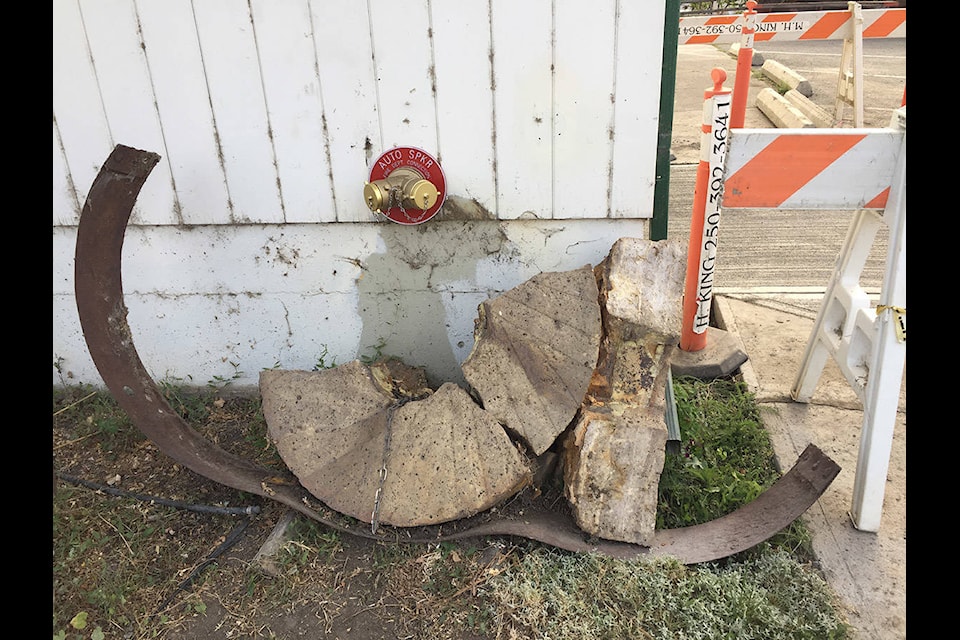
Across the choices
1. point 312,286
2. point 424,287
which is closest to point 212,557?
point 312,286

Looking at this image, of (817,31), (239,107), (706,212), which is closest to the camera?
(239,107)

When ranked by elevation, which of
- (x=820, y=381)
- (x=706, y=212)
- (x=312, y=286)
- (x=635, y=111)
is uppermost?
(x=635, y=111)

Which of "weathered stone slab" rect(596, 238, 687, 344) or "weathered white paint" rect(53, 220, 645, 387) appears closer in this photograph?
"weathered stone slab" rect(596, 238, 687, 344)

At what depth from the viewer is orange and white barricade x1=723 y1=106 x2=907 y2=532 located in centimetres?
245

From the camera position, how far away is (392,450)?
8.01 feet

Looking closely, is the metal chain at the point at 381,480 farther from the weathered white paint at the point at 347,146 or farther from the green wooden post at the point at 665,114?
the green wooden post at the point at 665,114

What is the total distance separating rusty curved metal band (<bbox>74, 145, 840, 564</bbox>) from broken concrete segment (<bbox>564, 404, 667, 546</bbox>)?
0.08 m

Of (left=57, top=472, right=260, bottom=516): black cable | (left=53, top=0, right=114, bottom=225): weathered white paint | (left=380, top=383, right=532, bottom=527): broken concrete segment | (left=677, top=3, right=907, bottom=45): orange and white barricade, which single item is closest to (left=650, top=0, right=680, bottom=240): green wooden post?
(left=380, top=383, right=532, bottom=527): broken concrete segment

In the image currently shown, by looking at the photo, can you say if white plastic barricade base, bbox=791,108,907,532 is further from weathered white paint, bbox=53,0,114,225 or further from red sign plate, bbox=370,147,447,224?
weathered white paint, bbox=53,0,114,225

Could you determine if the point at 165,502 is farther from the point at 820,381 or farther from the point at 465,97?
the point at 820,381

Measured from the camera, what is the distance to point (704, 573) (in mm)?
2344

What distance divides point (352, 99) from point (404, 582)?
181 centimetres

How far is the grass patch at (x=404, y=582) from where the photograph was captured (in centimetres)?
222

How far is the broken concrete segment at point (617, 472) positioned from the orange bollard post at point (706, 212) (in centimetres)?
63
